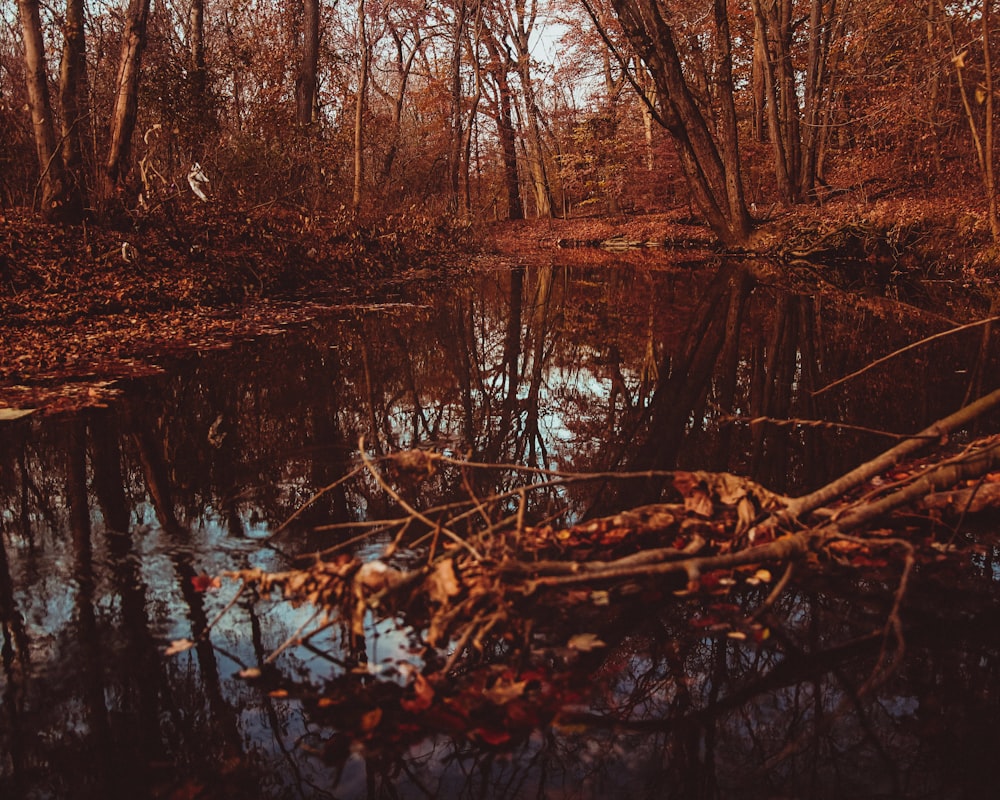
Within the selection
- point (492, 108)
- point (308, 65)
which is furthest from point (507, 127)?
point (308, 65)

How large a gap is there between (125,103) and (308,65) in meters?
7.92

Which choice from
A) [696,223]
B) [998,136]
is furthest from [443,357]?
[696,223]

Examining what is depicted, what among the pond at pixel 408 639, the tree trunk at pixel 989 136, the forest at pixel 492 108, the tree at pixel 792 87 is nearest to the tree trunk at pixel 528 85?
the forest at pixel 492 108

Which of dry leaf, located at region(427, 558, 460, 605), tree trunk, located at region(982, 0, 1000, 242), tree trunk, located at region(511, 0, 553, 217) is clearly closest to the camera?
dry leaf, located at region(427, 558, 460, 605)

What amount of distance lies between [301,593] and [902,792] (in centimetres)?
211

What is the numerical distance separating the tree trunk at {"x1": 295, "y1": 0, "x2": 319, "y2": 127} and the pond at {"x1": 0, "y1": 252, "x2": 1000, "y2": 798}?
13.0m

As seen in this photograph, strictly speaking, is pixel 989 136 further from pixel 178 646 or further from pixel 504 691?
pixel 178 646

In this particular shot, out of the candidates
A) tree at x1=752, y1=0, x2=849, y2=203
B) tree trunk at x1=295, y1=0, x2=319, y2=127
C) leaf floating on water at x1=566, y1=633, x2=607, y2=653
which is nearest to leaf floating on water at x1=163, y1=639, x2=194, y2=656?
leaf floating on water at x1=566, y1=633, x2=607, y2=653

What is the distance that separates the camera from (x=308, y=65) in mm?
17781

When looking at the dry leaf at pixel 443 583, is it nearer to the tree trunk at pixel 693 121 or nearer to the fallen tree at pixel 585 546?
the fallen tree at pixel 585 546

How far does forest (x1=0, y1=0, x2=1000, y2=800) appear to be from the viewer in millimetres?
2209

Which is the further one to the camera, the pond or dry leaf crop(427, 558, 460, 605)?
dry leaf crop(427, 558, 460, 605)

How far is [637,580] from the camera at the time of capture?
121 inches

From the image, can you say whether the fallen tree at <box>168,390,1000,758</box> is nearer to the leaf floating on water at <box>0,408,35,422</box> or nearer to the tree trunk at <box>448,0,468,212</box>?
the leaf floating on water at <box>0,408,35,422</box>
